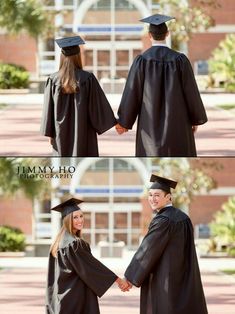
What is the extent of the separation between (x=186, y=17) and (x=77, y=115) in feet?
13.7

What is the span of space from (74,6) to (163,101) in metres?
4.08

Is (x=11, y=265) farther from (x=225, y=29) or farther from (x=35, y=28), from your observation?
(x=225, y=29)

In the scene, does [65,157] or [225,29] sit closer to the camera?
[65,157]

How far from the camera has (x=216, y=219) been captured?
11.4 m

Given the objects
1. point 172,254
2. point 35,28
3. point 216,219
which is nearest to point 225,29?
point 35,28

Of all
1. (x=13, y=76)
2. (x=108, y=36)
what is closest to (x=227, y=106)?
(x=108, y=36)

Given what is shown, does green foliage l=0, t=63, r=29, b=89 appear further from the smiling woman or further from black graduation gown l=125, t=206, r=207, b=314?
black graduation gown l=125, t=206, r=207, b=314

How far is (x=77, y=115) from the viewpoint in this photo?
9922 millimetres

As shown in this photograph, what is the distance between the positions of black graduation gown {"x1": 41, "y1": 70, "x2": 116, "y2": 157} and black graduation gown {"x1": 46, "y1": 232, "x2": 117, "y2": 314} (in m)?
0.78

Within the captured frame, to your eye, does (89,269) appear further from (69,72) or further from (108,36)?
(108,36)

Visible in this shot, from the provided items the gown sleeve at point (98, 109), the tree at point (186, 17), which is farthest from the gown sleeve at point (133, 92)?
the tree at point (186, 17)

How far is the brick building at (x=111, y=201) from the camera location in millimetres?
10648

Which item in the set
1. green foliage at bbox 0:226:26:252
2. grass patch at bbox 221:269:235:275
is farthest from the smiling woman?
grass patch at bbox 221:269:235:275

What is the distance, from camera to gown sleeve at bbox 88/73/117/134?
9930 millimetres
